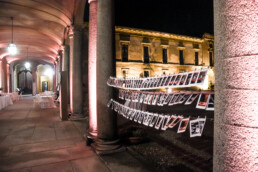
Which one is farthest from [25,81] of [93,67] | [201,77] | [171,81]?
[201,77]

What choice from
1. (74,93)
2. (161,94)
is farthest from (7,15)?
(161,94)

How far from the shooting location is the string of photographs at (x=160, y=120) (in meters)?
2.33

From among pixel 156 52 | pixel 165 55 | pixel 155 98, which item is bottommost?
pixel 155 98

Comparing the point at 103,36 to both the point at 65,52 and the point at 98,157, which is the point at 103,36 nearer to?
the point at 98,157

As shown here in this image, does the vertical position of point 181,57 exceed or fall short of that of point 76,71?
it exceeds it

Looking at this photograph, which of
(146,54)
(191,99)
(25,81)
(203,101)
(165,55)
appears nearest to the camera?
(203,101)

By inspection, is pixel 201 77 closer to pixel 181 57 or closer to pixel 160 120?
pixel 160 120

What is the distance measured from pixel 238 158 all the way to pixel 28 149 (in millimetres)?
5333

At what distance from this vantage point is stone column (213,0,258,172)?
1.51m

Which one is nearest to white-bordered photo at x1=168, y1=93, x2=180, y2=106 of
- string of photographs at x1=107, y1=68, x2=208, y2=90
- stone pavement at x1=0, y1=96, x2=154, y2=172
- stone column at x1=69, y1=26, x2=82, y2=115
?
string of photographs at x1=107, y1=68, x2=208, y2=90

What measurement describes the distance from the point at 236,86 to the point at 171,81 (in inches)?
45.0

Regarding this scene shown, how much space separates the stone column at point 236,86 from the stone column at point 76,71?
26.2 ft

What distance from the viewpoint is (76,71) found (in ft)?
29.2

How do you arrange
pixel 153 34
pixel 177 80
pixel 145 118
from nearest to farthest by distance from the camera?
pixel 177 80, pixel 145 118, pixel 153 34
